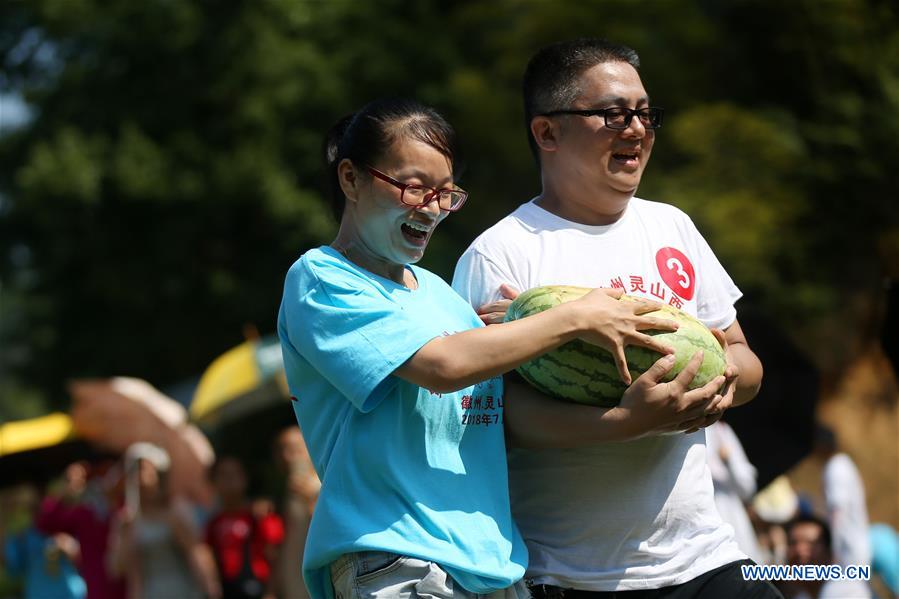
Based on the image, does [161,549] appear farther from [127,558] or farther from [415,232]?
[415,232]

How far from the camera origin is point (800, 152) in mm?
17422

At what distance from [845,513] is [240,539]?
5.16 metres

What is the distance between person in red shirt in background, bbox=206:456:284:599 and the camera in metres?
10.7

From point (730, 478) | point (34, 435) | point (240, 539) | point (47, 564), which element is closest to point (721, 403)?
point (730, 478)

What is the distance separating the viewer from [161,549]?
11.0m

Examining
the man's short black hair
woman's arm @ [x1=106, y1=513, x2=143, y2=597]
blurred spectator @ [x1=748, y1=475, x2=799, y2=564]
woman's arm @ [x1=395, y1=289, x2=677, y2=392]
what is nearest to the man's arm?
woman's arm @ [x1=395, y1=289, x2=677, y2=392]

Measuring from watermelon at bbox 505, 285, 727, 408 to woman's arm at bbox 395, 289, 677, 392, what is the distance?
Answer: 3.4 inches

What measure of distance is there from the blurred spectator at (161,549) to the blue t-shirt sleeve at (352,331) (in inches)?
304

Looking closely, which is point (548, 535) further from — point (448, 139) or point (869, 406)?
point (869, 406)

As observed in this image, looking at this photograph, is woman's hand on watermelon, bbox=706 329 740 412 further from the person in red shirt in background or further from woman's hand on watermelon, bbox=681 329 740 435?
the person in red shirt in background

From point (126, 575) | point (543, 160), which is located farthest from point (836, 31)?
point (543, 160)

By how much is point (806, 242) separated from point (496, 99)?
17.7 ft

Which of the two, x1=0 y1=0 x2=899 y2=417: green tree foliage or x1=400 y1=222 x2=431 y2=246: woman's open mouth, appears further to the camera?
x1=0 y1=0 x2=899 y2=417: green tree foliage

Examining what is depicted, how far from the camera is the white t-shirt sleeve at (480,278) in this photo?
12.9 ft
